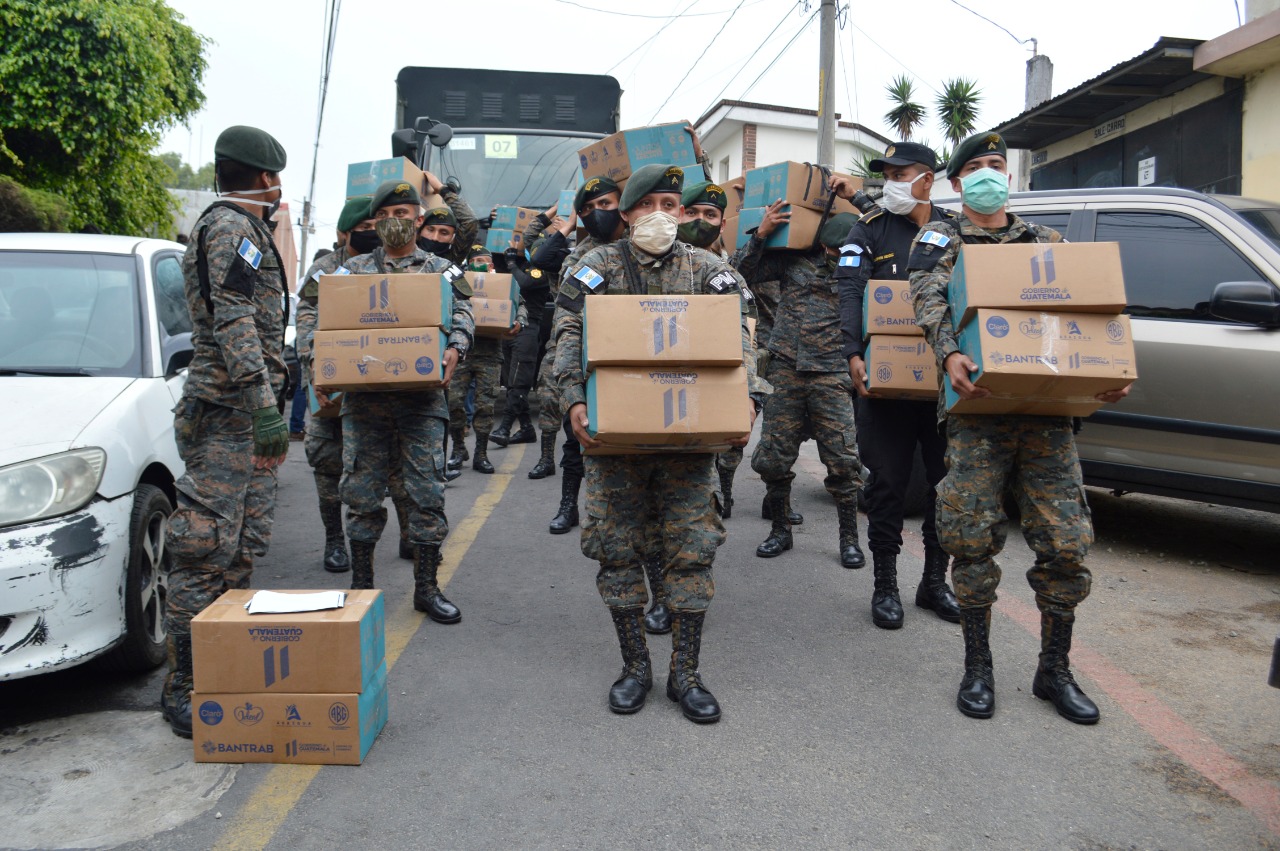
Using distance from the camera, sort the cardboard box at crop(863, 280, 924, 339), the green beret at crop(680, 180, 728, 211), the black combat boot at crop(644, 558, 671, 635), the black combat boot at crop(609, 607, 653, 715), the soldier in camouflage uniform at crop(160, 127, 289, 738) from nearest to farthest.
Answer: the soldier in camouflage uniform at crop(160, 127, 289, 738) < the black combat boot at crop(609, 607, 653, 715) < the black combat boot at crop(644, 558, 671, 635) < the cardboard box at crop(863, 280, 924, 339) < the green beret at crop(680, 180, 728, 211)

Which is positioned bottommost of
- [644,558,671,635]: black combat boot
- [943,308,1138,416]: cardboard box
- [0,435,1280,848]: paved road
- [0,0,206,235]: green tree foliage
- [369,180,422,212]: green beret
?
[0,435,1280,848]: paved road

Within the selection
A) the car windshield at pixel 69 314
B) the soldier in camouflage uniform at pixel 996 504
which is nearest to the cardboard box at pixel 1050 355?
the soldier in camouflage uniform at pixel 996 504

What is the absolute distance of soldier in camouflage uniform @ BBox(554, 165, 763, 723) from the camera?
354 centimetres

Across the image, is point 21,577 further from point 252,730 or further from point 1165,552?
point 1165,552

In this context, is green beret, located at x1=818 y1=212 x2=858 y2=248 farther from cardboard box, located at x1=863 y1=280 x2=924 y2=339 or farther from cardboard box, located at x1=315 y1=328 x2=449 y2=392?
cardboard box, located at x1=315 y1=328 x2=449 y2=392

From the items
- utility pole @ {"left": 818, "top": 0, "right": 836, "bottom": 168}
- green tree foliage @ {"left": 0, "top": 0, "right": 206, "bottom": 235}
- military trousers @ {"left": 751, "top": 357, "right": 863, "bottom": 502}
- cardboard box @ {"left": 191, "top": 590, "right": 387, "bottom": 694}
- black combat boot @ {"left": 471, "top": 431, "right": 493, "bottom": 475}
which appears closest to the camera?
cardboard box @ {"left": 191, "top": 590, "right": 387, "bottom": 694}

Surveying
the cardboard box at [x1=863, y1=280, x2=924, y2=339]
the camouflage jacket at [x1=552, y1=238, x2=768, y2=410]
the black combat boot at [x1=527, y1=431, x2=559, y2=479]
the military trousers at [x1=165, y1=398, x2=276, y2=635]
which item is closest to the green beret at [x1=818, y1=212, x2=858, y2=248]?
the cardboard box at [x1=863, y1=280, x2=924, y2=339]

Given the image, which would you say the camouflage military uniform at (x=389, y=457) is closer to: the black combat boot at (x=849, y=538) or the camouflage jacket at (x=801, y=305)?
the camouflage jacket at (x=801, y=305)

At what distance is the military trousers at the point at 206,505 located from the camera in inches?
137

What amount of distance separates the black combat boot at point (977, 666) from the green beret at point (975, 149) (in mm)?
1773

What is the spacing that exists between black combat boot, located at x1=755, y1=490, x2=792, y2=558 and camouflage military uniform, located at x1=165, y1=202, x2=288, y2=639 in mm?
2995

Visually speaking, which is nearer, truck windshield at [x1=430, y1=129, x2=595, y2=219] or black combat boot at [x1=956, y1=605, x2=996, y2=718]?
black combat boot at [x1=956, y1=605, x2=996, y2=718]

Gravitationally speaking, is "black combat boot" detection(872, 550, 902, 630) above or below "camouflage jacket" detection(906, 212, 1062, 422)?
below

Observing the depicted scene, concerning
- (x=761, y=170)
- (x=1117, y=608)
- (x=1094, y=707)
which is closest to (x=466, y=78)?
(x=761, y=170)
